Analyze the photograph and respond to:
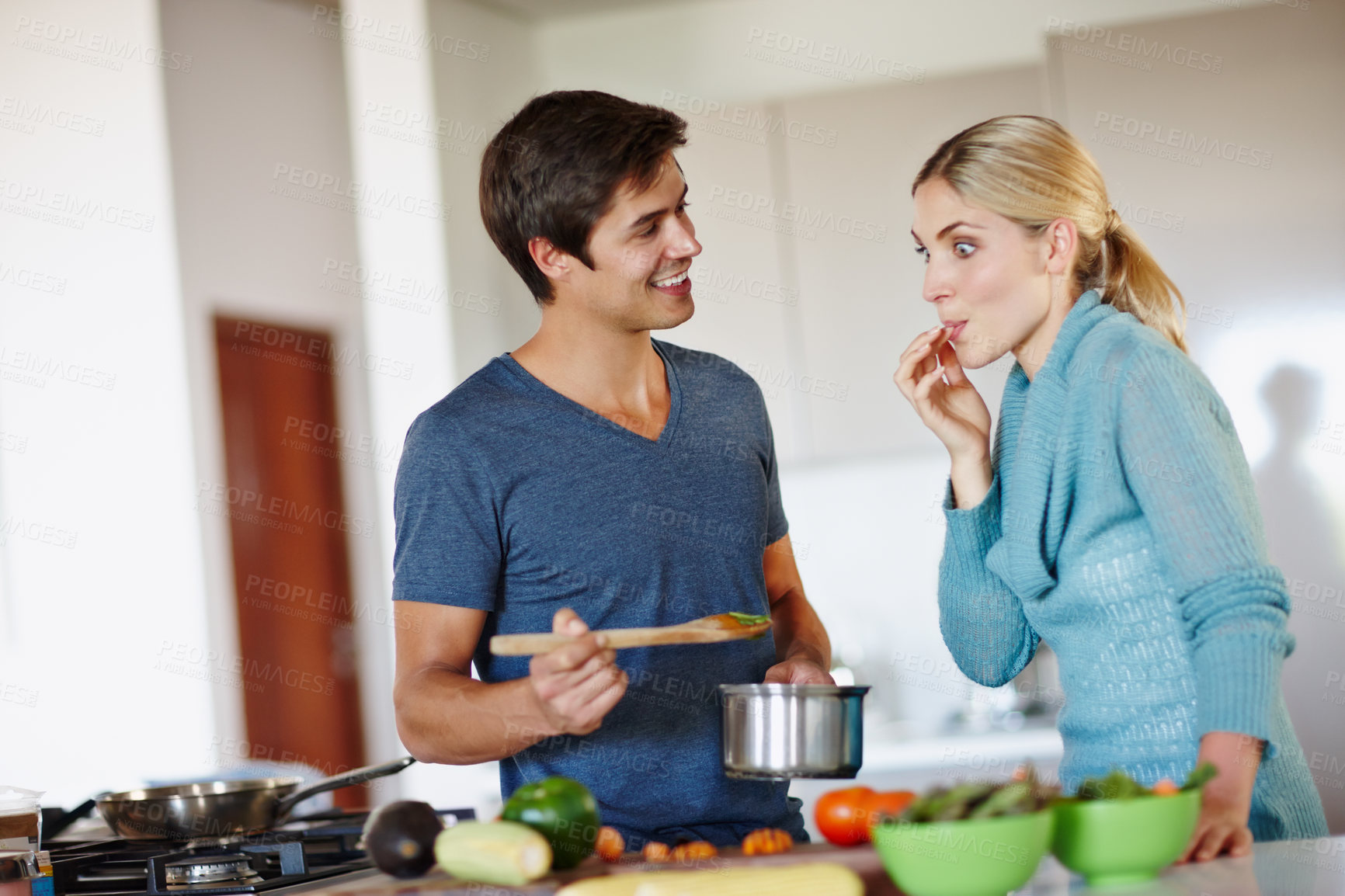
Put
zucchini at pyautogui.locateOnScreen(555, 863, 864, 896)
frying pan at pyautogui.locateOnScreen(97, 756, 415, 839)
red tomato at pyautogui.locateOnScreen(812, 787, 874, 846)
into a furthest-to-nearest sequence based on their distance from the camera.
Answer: frying pan at pyautogui.locateOnScreen(97, 756, 415, 839) → red tomato at pyautogui.locateOnScreen(812, 787, 874, 846) → zucchini at pyautogui.locateOnScreen(555, 863, 864, 896)

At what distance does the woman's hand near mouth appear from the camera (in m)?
1.70

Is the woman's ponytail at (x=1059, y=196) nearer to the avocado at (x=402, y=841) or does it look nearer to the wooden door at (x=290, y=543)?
the avocado at (x=402, y=841)

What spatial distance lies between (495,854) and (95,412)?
272 centimetres

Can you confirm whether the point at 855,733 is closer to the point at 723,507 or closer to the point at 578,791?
the point at 578,791

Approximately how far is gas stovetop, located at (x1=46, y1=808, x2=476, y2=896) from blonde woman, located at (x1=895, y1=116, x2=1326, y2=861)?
0.95 meters

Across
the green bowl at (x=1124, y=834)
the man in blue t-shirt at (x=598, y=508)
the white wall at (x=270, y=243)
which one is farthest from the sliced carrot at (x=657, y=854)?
the white wall at (x=270, y=243)

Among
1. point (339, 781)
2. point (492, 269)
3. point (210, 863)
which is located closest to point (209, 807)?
point (210, 863)

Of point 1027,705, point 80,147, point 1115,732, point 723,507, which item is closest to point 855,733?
point 1115,732

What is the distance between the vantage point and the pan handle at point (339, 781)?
5.72 ft

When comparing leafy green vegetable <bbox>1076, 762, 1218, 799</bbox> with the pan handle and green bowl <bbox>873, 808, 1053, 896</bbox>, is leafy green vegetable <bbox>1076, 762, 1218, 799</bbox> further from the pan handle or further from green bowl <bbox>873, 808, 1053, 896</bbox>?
the pan handle

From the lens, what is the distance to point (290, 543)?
4.03 metres

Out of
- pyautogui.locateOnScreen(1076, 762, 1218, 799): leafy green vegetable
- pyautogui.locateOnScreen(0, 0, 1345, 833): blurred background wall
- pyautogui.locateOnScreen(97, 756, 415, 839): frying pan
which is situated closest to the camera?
pyautogui.locateOnScreen(1076, 762, 1218, 799): leafy green vegetable

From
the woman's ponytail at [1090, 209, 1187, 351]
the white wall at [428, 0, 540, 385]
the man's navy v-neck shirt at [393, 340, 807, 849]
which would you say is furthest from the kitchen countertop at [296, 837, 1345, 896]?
the white wall at [428, 0, 540, 385]

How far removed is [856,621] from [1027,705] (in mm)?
614
